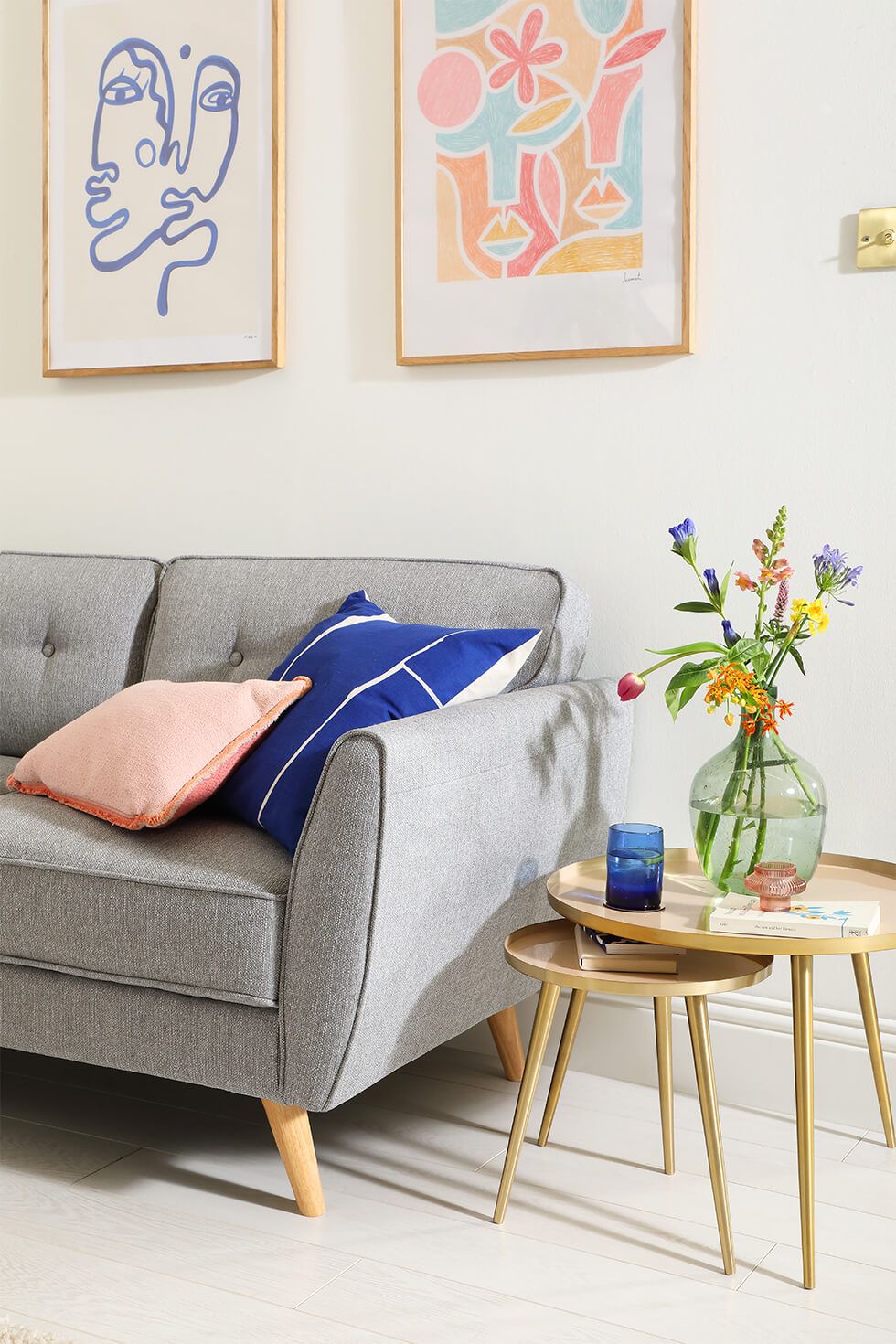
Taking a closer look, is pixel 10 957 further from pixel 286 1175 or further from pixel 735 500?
pixel 735 500

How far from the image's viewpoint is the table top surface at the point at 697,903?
5.52 ft

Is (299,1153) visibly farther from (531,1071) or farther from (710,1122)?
(710,1122)

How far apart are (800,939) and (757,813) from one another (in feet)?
0.80

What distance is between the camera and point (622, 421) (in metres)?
2.38

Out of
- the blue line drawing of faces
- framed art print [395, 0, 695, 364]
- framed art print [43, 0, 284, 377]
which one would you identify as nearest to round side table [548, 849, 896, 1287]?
framed art print [395, 0, 695, 364]

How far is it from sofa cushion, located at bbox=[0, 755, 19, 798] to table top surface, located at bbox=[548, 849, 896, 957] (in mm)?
936

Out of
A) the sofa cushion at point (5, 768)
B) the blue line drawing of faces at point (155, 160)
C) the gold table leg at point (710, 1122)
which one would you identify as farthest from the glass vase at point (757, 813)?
the blue line drawing of faces at point (155, 160)

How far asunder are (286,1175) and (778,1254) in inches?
27.0

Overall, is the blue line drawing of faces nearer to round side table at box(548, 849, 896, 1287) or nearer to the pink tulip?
the pink tulip

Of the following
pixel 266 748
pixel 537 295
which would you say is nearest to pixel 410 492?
pixel 537 295

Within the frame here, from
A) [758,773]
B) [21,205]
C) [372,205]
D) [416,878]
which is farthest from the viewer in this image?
[21,205]

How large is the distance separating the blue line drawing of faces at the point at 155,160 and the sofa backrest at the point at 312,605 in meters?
0.65

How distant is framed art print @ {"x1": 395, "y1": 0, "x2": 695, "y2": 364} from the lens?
7.54 feet

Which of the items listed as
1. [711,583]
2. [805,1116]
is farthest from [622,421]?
[805,1116]
